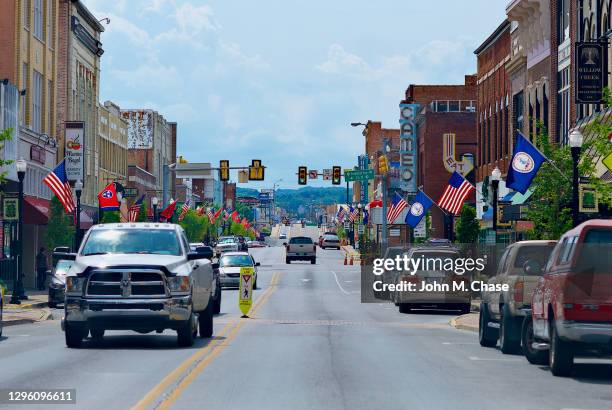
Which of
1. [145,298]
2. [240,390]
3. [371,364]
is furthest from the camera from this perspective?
[145,298]

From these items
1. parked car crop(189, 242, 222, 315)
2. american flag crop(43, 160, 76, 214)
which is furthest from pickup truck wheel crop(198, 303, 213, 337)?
american flag crop(43, 160, 76, 214)

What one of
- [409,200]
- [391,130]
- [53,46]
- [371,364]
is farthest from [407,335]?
[391,130]

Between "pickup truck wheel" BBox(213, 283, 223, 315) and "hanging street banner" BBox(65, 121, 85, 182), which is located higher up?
"hanging street banner" BBox(65, 121, 85, 182)

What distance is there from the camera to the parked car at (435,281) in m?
37.5

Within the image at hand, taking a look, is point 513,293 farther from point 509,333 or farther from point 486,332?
point 486,332

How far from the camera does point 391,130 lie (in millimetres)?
177125

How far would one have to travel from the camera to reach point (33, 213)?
59531 millimetres

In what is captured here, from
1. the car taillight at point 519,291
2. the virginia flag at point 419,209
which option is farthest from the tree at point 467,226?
the car taillight at point 519,291

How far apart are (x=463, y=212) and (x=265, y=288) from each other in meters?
10.7

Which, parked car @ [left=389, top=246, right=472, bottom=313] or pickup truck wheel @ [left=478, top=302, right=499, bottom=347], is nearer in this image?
pickup truck wheel @ [left=478, top=302, right=499, bottom=347]

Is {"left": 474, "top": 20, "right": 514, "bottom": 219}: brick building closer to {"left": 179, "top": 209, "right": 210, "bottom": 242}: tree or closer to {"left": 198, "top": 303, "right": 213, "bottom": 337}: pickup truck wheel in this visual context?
{"left": 198, "top": 303, "right": 213, "bottom": 337}: pickup truck wheel

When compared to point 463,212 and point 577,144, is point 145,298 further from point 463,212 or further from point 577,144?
point 463,212

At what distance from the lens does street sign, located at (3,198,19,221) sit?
149 ft

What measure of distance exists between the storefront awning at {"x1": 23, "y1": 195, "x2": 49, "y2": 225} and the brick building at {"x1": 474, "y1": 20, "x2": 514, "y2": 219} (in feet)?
76.8
